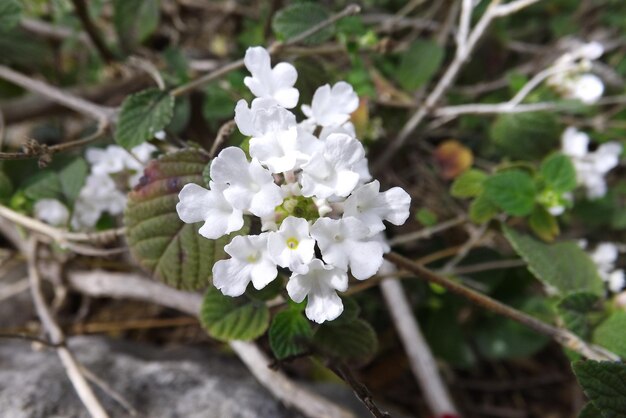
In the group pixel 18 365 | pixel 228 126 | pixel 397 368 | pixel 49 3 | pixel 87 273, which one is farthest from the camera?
A: pixel 49 3

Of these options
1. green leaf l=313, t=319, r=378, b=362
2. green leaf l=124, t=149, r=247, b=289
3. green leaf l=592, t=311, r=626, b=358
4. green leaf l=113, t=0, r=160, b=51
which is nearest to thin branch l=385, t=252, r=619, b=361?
green leaf l=592, t=311, r=626, b=358

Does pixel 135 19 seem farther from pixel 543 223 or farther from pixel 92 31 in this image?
pixel 543 223

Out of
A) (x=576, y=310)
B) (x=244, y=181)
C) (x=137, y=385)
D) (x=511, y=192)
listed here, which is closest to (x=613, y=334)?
(x=576, y=310)

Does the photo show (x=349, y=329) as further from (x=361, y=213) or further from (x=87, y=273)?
(x=87, y=273)

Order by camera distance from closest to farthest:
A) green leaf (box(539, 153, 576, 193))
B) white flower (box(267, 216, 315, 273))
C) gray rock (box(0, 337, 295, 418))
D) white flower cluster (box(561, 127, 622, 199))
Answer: white flower (box(267, 216, 315, 273)) < gray rock (box(0, 337, 295, 418)) < green leaf (box(539, 153, 576, 193)) < white flower cluster (box(561, 127, 622, 199))

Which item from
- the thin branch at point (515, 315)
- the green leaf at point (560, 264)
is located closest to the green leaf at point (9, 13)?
the thin branch at point (515, 315)

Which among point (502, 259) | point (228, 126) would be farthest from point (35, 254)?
point (502, 259)

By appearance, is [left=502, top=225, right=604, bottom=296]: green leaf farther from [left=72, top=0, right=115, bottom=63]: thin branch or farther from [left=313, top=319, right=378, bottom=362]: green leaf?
[left=72, top=0, right=115, bottom=63]: thin branch
